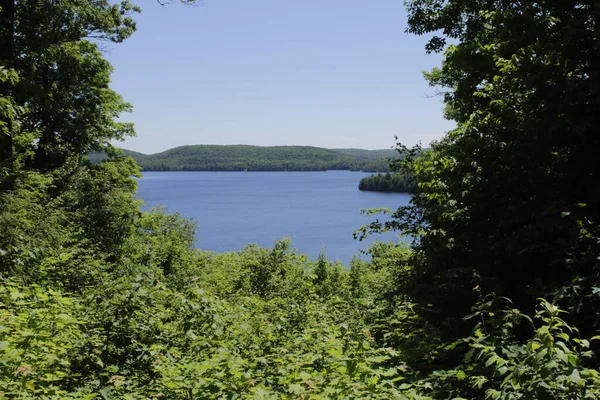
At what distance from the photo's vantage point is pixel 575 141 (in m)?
4.81

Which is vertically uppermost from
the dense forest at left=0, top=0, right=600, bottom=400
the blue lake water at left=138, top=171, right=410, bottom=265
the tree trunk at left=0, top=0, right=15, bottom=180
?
the tree trunk at left=0, top=0, right=15, bottom=180

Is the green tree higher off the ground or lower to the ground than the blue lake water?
higher

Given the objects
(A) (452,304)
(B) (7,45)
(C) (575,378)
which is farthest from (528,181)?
(B) (7,45)

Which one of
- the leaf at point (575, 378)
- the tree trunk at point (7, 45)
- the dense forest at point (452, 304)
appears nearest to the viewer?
the leaf at point (575, 378)

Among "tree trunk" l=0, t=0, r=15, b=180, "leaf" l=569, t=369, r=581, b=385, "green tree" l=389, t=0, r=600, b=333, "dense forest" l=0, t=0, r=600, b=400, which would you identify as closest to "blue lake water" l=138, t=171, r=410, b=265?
"tree trunk" l=0, t=0, r=15, b=180

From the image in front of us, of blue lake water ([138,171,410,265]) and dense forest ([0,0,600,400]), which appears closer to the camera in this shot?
dense forest ([0,0,600,400])

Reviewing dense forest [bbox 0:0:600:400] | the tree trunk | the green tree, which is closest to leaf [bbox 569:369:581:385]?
dense forest [bbox 0:0:600:400]

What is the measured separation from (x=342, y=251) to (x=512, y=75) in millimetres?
49309

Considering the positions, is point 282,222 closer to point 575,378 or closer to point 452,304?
point 452,304

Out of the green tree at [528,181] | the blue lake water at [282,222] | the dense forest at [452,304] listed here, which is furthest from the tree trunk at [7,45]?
the blue lake water at [282,222]

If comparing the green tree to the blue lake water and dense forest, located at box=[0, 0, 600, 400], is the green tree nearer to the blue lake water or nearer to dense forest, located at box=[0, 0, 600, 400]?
dense forest, located at box=[0, 0, 600, 400]

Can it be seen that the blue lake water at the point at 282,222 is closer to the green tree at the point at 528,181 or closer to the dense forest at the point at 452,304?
the dense forest at the point at 452,304

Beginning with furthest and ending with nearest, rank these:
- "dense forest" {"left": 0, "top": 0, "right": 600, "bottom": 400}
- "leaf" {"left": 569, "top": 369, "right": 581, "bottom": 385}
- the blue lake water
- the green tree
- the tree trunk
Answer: the blue lake water, the tree trunk, the green tree, "dense forest" {"left": 0, "top": 0, "right": 600, "bottom": 400}, "leaf" {"left": 569, "top": 369, "right": 581, "bottom": 385}

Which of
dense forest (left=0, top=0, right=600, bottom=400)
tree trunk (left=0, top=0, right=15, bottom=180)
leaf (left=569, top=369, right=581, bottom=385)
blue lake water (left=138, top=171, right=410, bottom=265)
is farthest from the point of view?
blue lake water (left=138, top=171, right=410, bottom=265)
